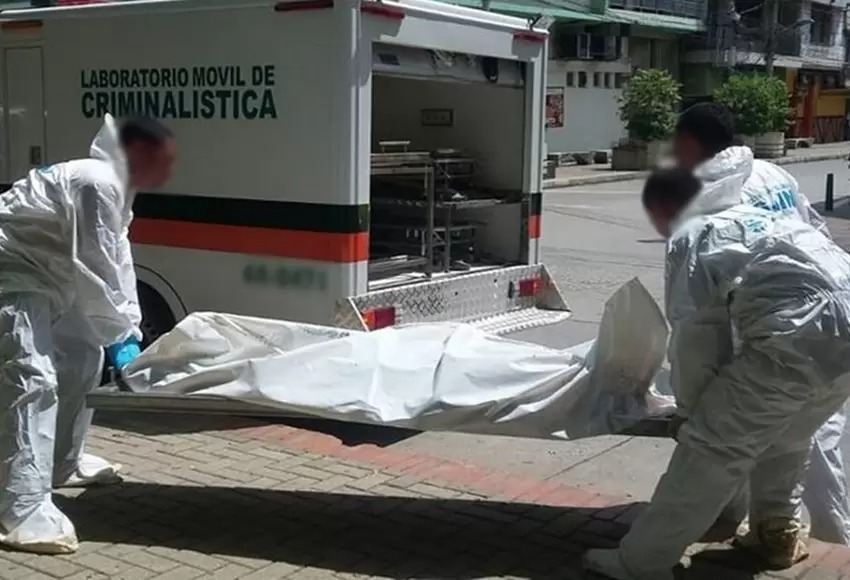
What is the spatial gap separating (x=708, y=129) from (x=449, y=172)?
3.08 meters

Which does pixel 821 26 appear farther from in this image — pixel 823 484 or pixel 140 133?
pixel 140 133

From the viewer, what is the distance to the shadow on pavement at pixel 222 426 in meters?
6.45

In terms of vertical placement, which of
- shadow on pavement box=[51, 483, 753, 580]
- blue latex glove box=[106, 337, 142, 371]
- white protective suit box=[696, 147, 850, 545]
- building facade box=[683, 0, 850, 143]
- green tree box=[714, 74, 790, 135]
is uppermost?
building facade box=[683, 0, 850, 143]

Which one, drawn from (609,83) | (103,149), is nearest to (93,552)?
(103,149)

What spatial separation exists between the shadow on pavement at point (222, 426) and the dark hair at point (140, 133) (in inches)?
79.5

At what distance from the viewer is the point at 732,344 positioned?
4.11 metres

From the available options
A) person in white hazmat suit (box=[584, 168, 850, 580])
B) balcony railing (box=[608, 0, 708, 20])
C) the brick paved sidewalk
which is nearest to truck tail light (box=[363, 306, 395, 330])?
the brick paved sidewalk

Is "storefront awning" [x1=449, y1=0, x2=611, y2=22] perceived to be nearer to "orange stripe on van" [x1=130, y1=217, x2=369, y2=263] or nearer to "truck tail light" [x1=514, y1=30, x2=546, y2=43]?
"truck tail light" [x1=514, y1=30, x2=546, y2=43]

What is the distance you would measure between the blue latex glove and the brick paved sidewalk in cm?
59

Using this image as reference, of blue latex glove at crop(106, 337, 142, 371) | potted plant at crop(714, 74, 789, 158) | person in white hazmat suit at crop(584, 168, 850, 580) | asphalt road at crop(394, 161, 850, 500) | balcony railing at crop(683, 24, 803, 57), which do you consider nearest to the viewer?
person in white hazmat suit at crop(584, 168, 850, 580)

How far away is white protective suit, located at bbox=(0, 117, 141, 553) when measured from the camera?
459 cm

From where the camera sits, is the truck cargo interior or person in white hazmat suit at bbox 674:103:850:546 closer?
person in white hazmat suit at bbox 674:103:850:546

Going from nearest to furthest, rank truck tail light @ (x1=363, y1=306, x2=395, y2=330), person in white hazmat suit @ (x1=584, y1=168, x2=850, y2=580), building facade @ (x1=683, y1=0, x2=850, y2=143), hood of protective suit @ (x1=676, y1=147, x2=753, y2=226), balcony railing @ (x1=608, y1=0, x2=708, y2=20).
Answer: person in white hazmat suit @ (x1=584, y1=168, x2=850, y2=580)
hood of protective suit @ (x1=676, y1=147, x2=753, y2=226)
truck tail light @ (x1=363, y1=306, x2=395, y2=330)
balcony railing @ (x1=608, y1=0, x2=708, y2=20)
building facade @ (x1=683, y1=0, x2=850, y2=143)

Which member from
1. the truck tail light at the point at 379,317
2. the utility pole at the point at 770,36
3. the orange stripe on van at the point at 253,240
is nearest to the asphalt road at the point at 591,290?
the truck tail light at the point at 379,317
